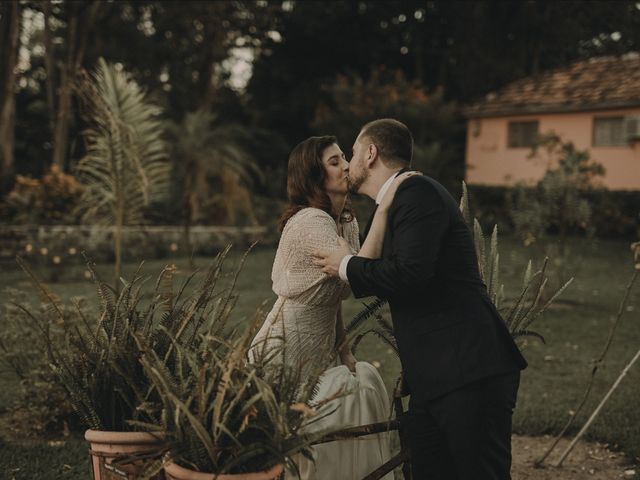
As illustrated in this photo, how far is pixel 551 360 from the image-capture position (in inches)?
317

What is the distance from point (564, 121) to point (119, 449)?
23.8 m

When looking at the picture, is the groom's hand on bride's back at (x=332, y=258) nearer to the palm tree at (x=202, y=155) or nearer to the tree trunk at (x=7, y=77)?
the palm tree at (x=202, y=155)

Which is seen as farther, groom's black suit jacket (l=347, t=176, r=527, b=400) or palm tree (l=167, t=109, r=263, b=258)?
palm tree (l=167, t=109, r=263, b=258)

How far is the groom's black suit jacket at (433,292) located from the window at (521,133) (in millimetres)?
23313

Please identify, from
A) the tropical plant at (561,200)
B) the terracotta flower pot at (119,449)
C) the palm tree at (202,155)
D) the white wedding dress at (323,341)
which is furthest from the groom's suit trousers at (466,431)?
the palm tree at (202,155)

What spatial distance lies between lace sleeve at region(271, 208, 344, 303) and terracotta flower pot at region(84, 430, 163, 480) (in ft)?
4.05

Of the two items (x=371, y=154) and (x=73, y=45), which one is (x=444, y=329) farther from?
(x=73, y=45)

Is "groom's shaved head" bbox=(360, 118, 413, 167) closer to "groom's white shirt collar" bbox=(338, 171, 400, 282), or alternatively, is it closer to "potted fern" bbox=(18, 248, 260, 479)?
"groom's white shirt collar" bbox=(338, 171, 400, 282)

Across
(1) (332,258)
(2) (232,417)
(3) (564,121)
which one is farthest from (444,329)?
(3) (564,121)

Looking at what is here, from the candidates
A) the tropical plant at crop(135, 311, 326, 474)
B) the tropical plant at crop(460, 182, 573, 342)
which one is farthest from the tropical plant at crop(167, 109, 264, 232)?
the tropical plant at crop(135, 311, 326, 474)

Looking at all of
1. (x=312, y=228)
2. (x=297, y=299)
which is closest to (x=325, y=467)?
(x=297, y=299)

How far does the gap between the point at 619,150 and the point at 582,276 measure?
384 inches

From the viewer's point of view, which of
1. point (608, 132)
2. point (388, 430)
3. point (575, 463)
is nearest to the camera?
point (388, 430)

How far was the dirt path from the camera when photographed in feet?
16.1
